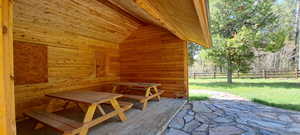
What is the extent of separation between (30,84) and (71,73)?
34.2 inches

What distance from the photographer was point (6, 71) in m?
0.81

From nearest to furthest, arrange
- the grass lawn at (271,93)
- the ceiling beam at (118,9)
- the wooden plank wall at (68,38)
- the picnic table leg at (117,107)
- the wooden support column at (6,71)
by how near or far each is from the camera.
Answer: the wooden support column at (6,71) < the picnic table leg at (117,107) < the wooden plank wall at (68,38) < the ceiling beam at (118,9) < the grass lawn at (271,93)

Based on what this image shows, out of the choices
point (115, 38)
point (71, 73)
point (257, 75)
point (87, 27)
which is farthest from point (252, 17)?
point (71, 73)

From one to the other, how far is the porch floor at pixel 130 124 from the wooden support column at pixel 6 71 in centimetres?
142

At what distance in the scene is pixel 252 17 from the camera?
7.91 m

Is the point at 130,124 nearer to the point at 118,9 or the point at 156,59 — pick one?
the point at 156,59

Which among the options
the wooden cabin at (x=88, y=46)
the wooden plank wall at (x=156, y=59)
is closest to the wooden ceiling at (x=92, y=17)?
the wooden cabin at (x=88, y=46)

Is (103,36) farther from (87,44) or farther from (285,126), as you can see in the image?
(285,126)

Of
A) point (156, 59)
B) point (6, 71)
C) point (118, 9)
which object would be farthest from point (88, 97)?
point (156, 59)

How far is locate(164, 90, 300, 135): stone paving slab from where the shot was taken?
7.77ft

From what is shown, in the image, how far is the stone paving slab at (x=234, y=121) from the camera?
237 centimetres

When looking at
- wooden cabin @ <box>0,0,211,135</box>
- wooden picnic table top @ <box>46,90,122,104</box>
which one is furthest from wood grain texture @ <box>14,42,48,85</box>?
wooden picnic table top @ <box>46,90,122,104</box>

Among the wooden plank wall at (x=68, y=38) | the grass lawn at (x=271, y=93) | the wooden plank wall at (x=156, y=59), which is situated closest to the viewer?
the wooden plank wall at (x=68, y=38)

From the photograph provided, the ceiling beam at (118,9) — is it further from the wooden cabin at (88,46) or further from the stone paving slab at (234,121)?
the stone paving slab at (234,121)
